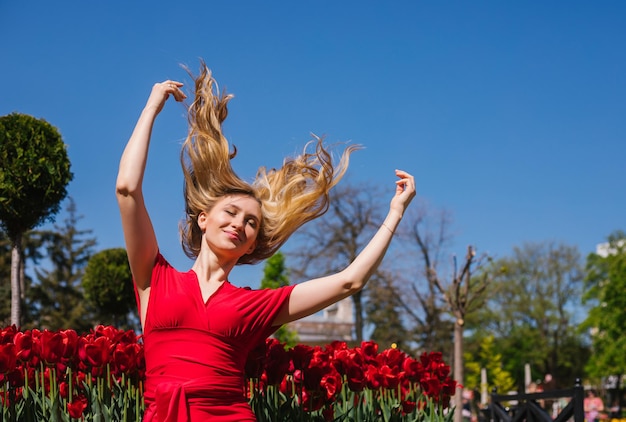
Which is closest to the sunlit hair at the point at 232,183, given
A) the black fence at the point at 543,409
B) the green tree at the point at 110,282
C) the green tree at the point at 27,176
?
the black fence at the point at 543,409

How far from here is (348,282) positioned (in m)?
2.95

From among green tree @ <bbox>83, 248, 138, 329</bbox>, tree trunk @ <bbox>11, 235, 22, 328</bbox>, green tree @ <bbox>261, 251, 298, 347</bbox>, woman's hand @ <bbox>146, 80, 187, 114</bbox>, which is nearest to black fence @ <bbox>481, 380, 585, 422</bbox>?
woman's hand @ <bbox>146, 80, 187, 114</bbox>

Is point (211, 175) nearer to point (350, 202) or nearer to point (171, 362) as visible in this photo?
point (171, 362)

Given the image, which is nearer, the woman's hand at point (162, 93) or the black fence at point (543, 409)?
the woman's hand at point (162, 93)

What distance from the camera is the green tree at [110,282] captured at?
16875 millimetres

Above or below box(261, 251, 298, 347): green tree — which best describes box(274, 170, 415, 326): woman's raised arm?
below

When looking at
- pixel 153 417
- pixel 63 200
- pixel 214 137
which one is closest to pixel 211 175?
pixel 214 137

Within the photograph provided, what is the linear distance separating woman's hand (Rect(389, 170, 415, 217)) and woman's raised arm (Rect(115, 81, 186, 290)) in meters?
0.95

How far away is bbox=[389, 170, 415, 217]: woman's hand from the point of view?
3068 millimetres

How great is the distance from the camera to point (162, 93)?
3.04 m

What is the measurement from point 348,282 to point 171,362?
0.71 metres

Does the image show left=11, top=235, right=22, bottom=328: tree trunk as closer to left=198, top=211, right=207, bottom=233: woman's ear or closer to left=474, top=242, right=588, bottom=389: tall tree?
left=198, top=211, right=207, bottom=233: woman's ear

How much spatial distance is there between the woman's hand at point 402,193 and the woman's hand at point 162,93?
934mm

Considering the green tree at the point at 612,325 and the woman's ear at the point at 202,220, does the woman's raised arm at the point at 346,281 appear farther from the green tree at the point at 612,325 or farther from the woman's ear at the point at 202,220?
the green tree at the point at 612,325
